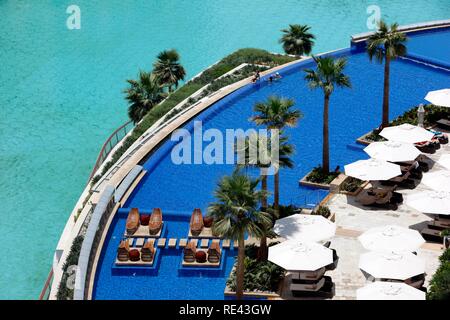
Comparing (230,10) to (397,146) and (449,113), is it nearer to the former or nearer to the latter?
(449,113)

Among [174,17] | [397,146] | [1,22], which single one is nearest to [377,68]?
[397,146]

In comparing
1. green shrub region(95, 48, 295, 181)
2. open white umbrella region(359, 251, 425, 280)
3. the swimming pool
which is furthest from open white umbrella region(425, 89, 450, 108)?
open white umbrella region(359, 251, 425, 280)

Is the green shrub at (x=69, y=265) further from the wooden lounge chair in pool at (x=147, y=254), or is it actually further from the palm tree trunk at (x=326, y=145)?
the palm tree trunk at (x=326, y=145)

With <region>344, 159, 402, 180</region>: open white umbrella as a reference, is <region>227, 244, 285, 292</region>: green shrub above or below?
below

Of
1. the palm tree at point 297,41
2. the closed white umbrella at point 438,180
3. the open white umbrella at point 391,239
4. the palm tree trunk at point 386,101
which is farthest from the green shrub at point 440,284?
the palm tree at point 297,41

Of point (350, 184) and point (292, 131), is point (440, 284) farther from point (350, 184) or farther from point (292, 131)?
point (292, 131)

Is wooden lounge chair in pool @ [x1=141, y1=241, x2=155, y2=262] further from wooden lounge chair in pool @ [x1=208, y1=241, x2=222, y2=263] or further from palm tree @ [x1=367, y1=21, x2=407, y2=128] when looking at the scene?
palm tree @ [x1=367, y1=21, x2=407, y2=128]

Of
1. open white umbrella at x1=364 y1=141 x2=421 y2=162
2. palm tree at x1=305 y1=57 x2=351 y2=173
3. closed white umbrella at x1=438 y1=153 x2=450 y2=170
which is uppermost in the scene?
palm tree at x1=305 y1=57 x2=351 y2=173
